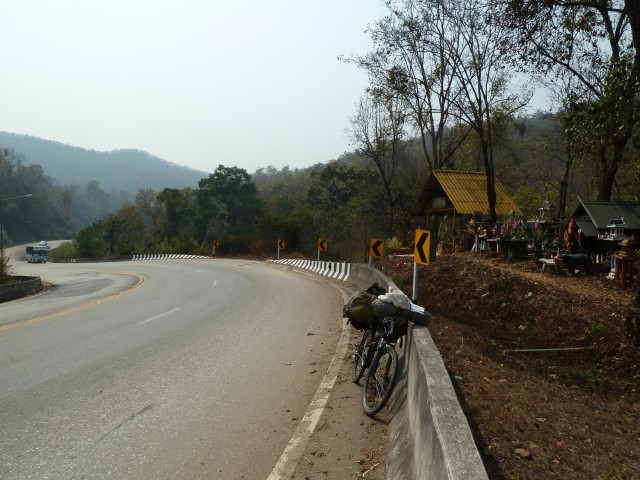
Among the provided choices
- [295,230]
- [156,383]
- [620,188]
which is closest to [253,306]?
[156,383]

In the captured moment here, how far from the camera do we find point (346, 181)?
57.9m

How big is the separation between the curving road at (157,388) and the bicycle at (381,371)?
81 cm

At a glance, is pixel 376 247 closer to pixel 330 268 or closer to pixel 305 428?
pixel 330 268

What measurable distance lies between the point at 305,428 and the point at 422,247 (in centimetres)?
495

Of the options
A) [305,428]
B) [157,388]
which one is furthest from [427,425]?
[157,388]

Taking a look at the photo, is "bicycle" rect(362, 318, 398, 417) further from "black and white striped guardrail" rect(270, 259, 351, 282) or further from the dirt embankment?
"black and white striped guardrail" rect(270, 259, 351, 282)

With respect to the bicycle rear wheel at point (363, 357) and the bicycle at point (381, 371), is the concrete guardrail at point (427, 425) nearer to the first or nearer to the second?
the bicycle at point (381, 371)

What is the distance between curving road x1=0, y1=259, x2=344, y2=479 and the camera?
4730 millimetres

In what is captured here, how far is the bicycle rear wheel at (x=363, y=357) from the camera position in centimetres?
662

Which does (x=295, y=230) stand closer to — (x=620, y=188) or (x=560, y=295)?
(x=620, y=188)

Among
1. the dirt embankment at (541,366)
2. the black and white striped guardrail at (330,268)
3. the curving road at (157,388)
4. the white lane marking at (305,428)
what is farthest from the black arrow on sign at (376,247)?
the white lane marking at (305,428)

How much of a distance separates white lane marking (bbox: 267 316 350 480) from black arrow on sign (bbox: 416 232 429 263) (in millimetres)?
2496

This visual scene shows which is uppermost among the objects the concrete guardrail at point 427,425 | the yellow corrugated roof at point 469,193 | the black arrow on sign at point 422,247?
the yellow corrugated roof at point 469,193

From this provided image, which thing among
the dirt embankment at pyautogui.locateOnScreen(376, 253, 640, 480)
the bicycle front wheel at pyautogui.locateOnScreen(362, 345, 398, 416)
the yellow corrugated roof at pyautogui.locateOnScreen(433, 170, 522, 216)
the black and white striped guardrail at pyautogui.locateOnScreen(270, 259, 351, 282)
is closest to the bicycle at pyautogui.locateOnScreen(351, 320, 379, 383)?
the bicycle front wheel at pyautogui.locateOnScreen(362, 345, 398, 416)
